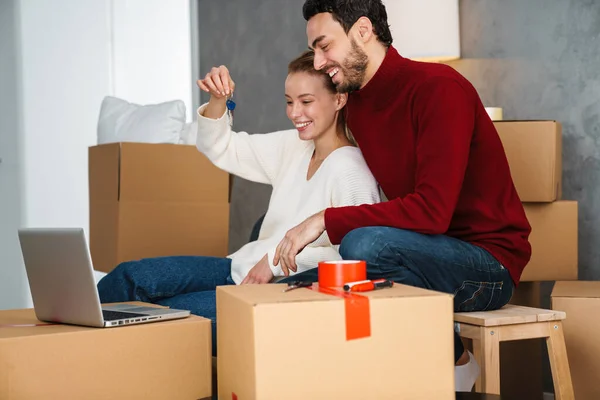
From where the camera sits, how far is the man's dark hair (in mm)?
1904

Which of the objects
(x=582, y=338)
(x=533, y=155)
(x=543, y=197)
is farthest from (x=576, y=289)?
(x=533, y=155)

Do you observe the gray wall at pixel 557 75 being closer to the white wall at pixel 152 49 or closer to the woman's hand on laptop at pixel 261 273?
the woman's hand on laptop at pixel 261 273

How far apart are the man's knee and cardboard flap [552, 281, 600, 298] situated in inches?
22.9

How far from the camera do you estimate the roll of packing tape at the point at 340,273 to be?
1374 mm

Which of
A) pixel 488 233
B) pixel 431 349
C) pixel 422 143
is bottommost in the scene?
pixel 431 349

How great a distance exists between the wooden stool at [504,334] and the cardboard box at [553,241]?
55cm

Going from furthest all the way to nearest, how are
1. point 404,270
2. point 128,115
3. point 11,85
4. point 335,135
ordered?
point 11,85 → point 128,115 → point 335,135 → point 404,270

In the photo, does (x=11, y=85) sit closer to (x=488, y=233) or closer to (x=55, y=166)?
(x=55, y=166)

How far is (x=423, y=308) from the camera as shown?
1.30 m

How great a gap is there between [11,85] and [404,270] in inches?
133

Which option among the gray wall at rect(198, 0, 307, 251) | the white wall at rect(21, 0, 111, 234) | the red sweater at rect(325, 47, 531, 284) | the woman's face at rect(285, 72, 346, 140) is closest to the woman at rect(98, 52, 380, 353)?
the woman's face at rect(285, 72, 346, 140)

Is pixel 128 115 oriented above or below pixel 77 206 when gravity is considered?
above

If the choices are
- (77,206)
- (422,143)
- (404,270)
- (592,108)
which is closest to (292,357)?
(404,270)

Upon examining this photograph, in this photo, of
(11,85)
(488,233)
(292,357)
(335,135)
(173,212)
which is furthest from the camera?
(11,85)
